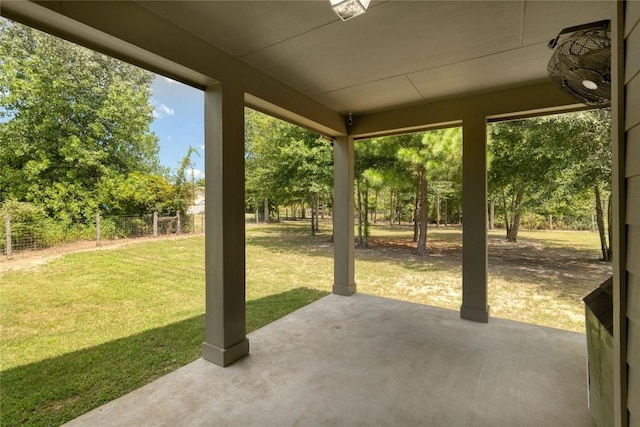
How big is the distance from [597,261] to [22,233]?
12318 millimetres

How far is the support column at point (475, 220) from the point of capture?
302 cm

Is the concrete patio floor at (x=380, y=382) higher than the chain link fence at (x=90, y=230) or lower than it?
lower

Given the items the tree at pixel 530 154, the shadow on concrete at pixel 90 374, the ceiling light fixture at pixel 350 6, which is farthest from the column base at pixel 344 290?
the tree at pixel 530 154

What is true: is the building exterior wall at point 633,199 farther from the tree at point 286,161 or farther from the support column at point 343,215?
the tree at point 286,161

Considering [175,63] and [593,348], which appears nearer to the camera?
[593,348]

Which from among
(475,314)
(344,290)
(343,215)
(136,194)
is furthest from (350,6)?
(136,194)

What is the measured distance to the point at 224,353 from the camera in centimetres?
218

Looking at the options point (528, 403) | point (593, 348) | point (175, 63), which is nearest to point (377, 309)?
point (528, 403)

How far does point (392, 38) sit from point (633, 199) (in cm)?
174

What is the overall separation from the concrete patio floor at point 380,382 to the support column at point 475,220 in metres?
0.26

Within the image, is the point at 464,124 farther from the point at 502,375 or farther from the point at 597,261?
the point at 597,261

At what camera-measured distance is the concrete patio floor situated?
1653 mm

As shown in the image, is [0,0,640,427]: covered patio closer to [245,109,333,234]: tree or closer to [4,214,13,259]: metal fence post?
[245,109,333,234]: tree

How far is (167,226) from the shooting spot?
27.3 feet
